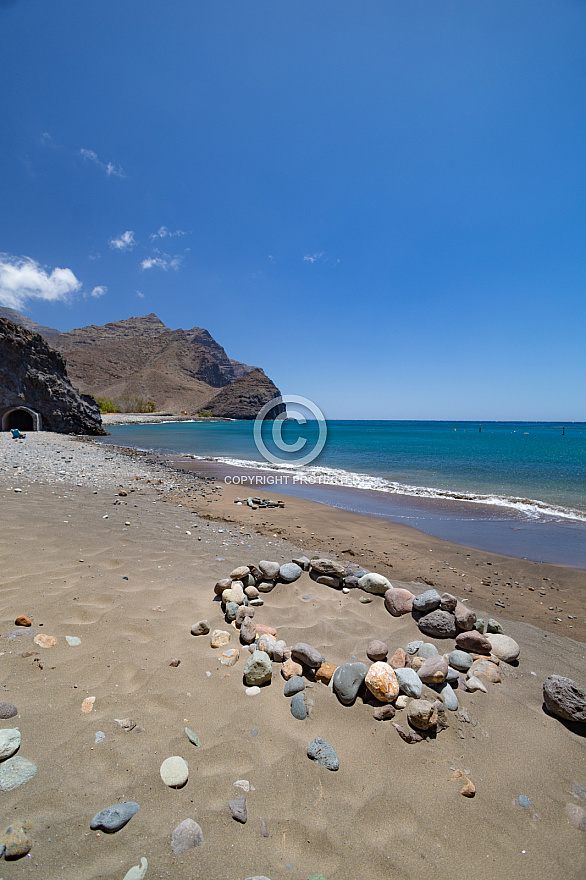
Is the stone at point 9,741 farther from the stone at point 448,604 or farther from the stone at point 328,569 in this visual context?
the stone at point 448,604

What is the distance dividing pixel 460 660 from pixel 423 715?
3.06ft

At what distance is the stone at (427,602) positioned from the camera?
3.66 m

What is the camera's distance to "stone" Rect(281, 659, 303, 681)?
9.04 feet

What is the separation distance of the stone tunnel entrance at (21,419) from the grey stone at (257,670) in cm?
3782

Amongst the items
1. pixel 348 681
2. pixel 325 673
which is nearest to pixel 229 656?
pixel 325 673

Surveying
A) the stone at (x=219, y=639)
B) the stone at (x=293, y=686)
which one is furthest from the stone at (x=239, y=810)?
the stone at (x=219, y=639)

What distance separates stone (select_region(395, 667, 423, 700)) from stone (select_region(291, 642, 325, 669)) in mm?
618

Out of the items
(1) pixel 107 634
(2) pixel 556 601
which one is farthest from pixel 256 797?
(2) pixel 556 601

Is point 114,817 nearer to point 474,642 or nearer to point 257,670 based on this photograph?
point 257,670

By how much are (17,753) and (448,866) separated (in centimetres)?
224

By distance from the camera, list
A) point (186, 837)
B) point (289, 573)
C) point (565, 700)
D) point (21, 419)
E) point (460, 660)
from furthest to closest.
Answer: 1. point (21, 419)
2. point (289, 573)
3. point (460, 660)
4. point (565, 700)
5. point (186, 837)

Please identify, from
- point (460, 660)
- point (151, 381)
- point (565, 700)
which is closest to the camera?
point (565, 700)

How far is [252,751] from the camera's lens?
210cm

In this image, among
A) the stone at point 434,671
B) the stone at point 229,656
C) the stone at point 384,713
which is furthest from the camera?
the stone at point 229,656
